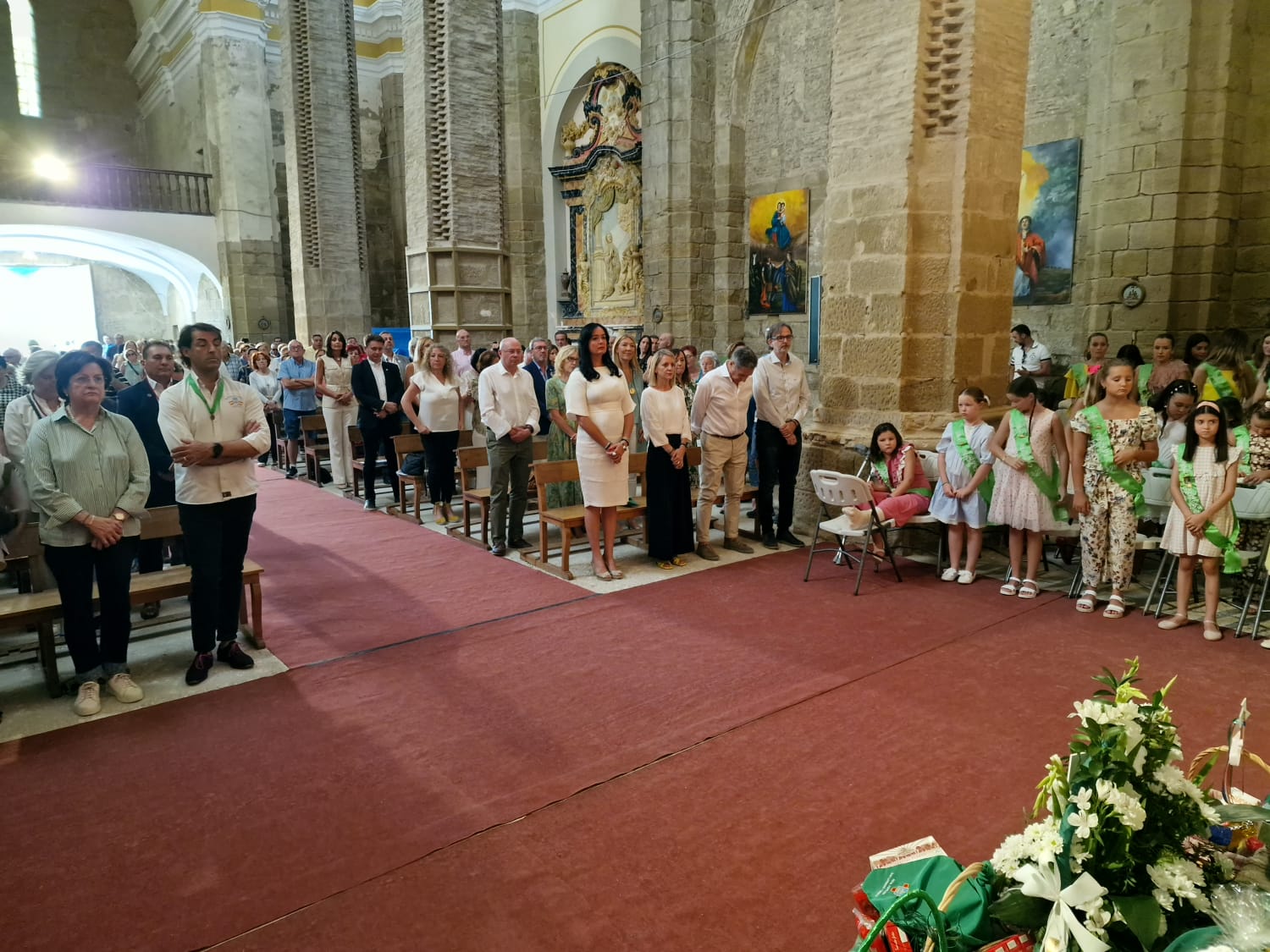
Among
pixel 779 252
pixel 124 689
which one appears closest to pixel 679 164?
pixel 779 252

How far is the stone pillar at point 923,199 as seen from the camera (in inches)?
238

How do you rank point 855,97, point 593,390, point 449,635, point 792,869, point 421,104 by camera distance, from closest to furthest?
point 792,869, point 449,635, point 593,390, point 855,97, point 421,104

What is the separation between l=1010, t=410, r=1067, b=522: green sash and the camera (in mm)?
5570

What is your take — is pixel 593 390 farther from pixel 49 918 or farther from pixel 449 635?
pixel 49 918

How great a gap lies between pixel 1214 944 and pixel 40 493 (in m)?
4.34

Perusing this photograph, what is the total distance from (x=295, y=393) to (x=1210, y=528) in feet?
29.9

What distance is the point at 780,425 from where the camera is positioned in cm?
668

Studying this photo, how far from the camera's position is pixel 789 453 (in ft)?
22.4

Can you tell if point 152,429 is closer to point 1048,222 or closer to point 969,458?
point 969,458

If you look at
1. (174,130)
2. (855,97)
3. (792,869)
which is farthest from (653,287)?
(174,130)

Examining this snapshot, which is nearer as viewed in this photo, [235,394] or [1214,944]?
[1214,944]

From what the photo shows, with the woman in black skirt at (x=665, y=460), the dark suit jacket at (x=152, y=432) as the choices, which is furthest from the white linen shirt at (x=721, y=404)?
the dark suit jacket at (x=152, y=432)

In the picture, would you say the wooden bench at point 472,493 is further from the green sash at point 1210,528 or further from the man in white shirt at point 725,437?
the green sash at point 1210,528

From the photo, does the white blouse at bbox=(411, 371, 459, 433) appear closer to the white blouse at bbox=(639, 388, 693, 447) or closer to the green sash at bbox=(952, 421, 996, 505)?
the white blouse at bbox=(639, 388, 693, 447)
